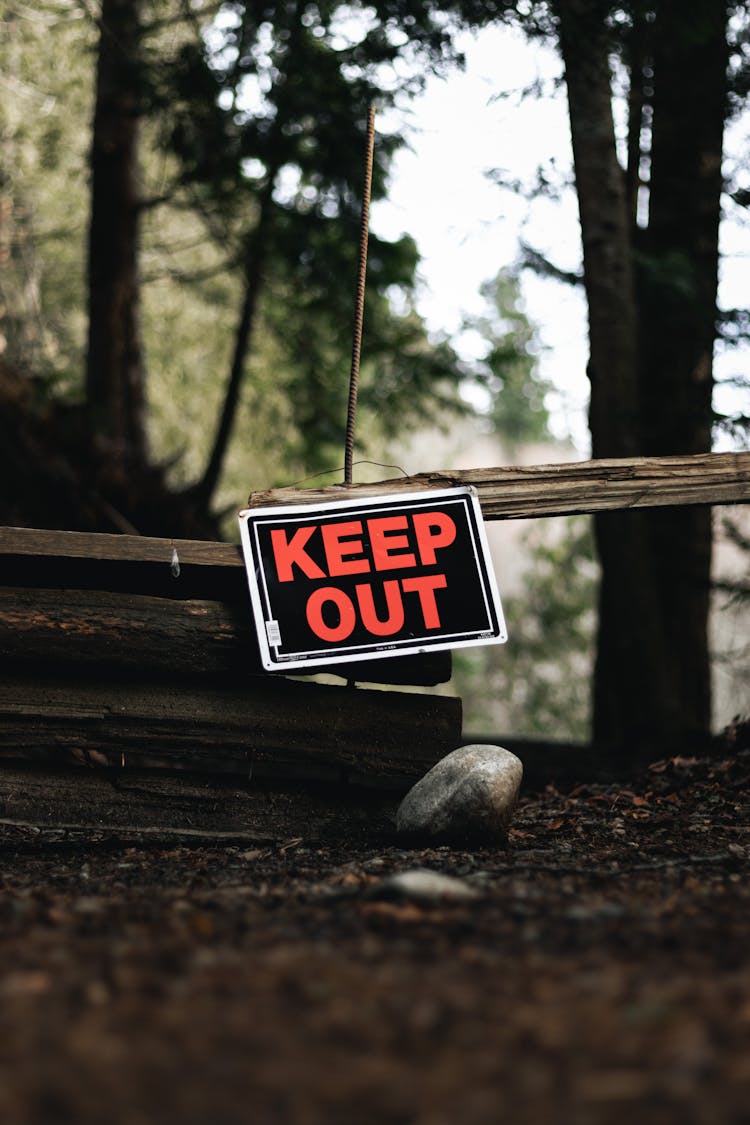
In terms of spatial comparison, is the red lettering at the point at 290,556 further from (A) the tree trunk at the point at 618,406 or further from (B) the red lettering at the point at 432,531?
(A) the tree trunk at the point at 618,406

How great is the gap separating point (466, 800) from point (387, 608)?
3.06 ft

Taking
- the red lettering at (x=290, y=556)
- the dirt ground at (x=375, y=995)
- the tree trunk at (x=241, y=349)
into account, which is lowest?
the dirt ground at (x=375, y=995)

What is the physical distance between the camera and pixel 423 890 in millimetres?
3307

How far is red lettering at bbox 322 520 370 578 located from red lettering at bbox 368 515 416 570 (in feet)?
0.19

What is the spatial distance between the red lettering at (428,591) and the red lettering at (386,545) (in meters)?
0.09

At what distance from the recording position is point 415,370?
1305 centimetres

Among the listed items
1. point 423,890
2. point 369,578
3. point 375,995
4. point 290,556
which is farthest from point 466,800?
point 375,995

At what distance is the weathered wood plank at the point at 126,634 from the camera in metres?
4.65

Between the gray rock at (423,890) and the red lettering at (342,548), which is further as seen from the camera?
the red lettering at (342,548)

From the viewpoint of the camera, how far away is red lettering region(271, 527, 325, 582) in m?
4.72

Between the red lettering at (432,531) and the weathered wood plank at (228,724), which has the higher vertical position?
the red lettering at (432,531)

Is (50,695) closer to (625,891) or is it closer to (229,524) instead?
(625,891)

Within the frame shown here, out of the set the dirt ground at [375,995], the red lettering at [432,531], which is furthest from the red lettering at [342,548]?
the dirt ground at [375,995]

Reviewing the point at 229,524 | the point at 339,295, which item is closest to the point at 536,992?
the point at 339,295
